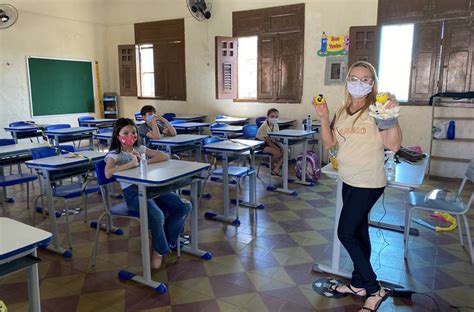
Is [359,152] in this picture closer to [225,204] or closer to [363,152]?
[363,152]

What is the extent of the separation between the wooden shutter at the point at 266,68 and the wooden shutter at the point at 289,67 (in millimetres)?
113

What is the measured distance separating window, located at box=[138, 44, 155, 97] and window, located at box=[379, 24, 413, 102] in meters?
5.32

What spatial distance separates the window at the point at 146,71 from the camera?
9.28m

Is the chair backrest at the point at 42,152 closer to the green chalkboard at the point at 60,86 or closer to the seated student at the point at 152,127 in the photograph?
the seated student at the point at 152,127

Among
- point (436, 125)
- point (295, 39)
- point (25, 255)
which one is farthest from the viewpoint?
point (295, 39)

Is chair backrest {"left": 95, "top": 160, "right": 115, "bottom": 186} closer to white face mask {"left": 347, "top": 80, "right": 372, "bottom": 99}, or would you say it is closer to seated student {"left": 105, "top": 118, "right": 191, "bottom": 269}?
seated student {"left": 105, "top": 118, "right": 191, "bottom": 269}

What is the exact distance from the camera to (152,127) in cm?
473

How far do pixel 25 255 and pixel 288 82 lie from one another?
21.0 feet

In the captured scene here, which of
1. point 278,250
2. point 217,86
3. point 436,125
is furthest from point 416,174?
point 217,86

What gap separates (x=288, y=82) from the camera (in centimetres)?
744

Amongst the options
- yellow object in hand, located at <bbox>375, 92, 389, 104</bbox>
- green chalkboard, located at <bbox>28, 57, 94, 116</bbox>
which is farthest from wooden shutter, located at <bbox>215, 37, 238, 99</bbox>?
yellow object in hand, located at <bbox>375, 92, 389, 104</bbox>

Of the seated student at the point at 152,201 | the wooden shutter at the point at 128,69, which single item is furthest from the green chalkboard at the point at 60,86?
the seated student at the point at 152,201

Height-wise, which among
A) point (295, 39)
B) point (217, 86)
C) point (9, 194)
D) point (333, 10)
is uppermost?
point (333, 10)

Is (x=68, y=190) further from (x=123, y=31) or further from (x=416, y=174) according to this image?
(x=123, y=31)
